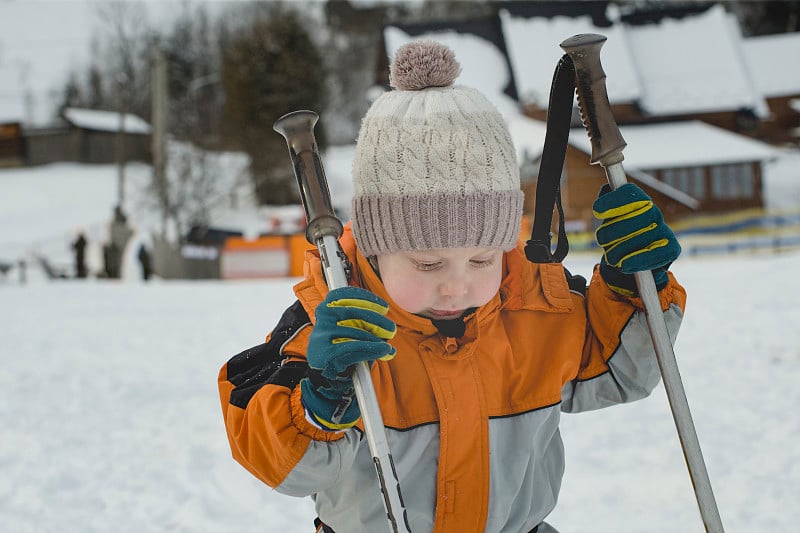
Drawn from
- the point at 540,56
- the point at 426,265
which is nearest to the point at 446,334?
the point at 426,265

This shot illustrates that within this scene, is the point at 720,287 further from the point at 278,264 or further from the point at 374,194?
the point at 278,264

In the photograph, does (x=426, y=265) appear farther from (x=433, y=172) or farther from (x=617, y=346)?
(x=617, y=346)

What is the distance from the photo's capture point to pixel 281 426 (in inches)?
62.2

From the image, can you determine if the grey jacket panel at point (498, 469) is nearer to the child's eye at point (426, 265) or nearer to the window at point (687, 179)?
the child's eye at point (426, 265)

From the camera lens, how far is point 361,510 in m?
1.78

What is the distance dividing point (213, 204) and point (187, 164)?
8.11ft

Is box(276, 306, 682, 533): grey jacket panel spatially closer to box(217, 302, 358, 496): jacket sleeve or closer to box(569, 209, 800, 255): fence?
box(217, 302, 358, 496): jacket sleeve

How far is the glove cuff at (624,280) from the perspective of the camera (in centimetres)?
177

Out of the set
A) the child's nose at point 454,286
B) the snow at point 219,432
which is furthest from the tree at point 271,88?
the child's nose at point 454,286

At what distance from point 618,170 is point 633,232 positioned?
125 mm

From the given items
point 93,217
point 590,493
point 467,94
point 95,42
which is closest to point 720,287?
point 590,493

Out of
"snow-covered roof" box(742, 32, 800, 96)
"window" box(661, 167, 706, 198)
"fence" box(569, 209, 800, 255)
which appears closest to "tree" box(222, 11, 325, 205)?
"window" box(661, 167, 706, 198)

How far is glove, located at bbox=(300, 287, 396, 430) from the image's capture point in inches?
59.2

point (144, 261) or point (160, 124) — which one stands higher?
→ point (160, 124)
